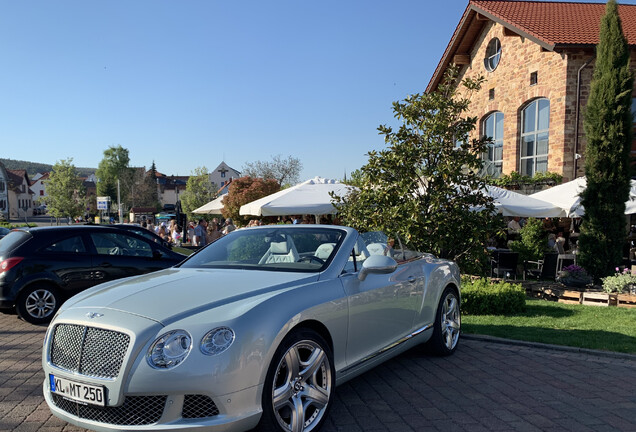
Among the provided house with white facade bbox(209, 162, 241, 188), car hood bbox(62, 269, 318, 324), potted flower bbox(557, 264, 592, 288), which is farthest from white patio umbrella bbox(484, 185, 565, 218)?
house with white facade bbox(209, 162, 241, 188)

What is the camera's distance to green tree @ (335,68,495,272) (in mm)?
8008

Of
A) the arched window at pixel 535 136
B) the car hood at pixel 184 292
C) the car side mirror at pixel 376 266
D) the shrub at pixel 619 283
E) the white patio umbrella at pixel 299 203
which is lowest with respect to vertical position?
the shrub at pixel 619 283

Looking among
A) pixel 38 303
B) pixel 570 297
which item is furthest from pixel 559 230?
pixel 38 303

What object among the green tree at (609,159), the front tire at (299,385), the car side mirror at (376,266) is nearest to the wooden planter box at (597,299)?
the green tree at (609,159)

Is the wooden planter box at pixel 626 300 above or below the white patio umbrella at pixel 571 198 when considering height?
below

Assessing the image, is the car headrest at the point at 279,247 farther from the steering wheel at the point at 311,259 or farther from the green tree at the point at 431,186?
the green tree at the point at 431,186

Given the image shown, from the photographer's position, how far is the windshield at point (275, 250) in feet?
13.8

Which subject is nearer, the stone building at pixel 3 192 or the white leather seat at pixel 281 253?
the white leather seat at pixel 281 253

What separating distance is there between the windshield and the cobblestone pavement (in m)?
1.23

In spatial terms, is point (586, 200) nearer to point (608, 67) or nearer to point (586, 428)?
point (608, 67)

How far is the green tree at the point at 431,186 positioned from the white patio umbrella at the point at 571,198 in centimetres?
497

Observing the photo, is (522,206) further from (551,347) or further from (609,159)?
(551,347)

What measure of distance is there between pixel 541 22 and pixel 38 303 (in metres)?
20.4

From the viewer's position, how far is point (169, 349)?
9.37 feet
